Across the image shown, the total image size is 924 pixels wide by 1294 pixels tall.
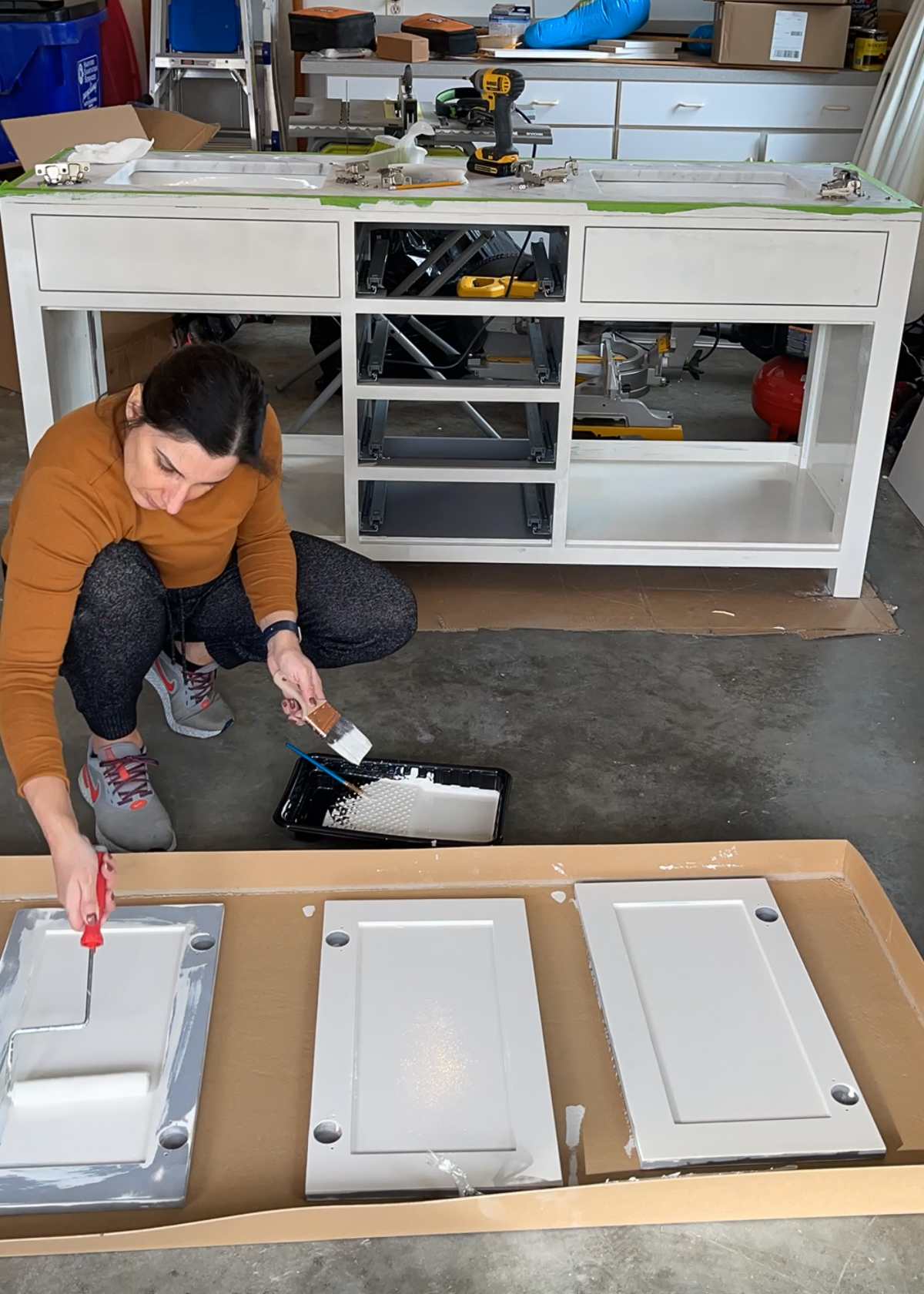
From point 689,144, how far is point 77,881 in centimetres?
432

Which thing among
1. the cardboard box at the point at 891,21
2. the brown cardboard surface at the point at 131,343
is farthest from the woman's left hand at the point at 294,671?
the cardboard box at the point at 891,21

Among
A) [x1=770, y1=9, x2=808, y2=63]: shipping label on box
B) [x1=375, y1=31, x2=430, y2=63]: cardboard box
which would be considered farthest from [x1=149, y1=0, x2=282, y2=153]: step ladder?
[x1=770, y1=9, x2=808, y2=63]: shipping label on box

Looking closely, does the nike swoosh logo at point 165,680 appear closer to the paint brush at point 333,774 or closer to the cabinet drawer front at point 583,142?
the paint brush at point 333,774

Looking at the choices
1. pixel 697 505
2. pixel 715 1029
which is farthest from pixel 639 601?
pixel 715 1029

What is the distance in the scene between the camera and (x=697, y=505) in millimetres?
2891

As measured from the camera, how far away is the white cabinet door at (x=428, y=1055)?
50.9 inches

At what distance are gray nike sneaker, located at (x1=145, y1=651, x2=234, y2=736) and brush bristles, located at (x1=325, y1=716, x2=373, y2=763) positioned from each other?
47cm

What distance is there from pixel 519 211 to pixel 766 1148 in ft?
5.71

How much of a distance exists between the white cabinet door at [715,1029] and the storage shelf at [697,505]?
1.19 meters

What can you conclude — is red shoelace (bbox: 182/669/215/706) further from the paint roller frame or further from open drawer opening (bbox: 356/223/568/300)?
open drawer opening (bbox: 356/223/568/300)

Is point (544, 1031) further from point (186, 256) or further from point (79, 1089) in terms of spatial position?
point (186, 256)

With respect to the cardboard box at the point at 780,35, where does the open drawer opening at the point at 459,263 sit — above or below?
below

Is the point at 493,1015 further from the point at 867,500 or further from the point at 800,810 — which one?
the point at 867,500

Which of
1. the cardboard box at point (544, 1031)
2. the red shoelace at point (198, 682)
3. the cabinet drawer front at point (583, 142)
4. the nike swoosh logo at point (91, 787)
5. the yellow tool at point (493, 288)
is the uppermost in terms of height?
the yellow tool at point (493, 288)
